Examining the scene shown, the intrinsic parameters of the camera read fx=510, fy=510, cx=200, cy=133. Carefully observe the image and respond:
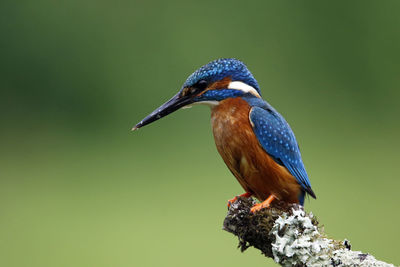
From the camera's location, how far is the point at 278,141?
190cm

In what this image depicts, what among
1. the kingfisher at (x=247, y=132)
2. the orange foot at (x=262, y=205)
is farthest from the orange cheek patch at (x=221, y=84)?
the orange foot at (x=262, y=205)

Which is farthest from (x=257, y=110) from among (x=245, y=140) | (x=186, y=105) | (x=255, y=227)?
(x=255, y=227)

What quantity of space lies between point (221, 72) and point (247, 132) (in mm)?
252

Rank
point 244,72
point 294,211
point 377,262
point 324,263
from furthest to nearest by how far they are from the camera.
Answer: point 244,72 < point 294,211 < point 324,263 < point 377,262

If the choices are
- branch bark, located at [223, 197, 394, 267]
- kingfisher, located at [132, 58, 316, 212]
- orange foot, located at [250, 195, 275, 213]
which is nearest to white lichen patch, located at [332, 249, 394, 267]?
branch bark, located at [223, 197, 394, 267]

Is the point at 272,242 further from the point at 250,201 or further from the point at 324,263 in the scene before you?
the point at 250,201

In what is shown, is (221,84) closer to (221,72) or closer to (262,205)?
(221,72)

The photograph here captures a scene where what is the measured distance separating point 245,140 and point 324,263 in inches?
23.9

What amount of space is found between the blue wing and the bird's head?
12cm

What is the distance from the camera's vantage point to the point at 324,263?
4.66ft

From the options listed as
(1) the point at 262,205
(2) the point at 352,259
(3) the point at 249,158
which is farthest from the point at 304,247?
(3) the point at 249,158

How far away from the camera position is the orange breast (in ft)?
6.17

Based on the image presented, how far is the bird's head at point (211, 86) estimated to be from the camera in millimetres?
1924

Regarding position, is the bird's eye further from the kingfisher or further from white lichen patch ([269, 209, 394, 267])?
white lichen patch ([269, 209, 394, 267])
